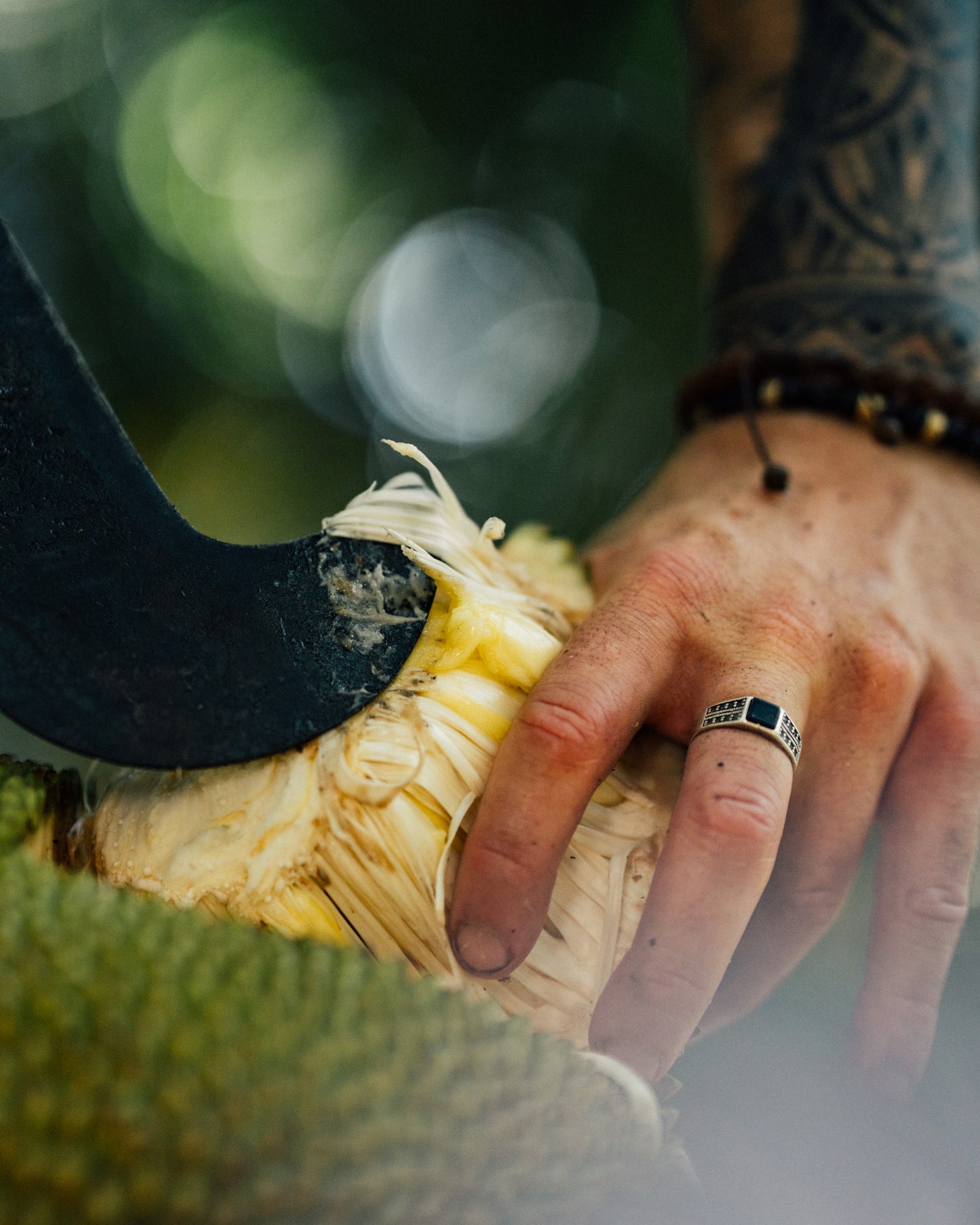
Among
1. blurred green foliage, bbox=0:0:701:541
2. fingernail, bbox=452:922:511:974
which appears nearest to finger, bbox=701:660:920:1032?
fingernail, bbox=452:922:511:974

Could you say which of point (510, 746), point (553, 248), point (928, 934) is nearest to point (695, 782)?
point (510, 746)

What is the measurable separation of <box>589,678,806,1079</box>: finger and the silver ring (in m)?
0.03

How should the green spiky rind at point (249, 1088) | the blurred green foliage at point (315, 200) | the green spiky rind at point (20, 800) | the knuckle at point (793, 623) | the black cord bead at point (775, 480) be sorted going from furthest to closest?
the blurred green foliage at point (315, 200), the black cord bead at point (775, 480), the knuckle at point (793, 623), the green spiky rind at point (20, 800), the green spiky rind at point (249, 1088)

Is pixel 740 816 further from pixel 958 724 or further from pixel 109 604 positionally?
pixel 109 604

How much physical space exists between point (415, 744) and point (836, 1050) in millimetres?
400

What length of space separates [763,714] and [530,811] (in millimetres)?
159

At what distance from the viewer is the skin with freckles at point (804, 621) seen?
1.64 ft

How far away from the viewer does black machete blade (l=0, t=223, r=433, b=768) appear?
483mm

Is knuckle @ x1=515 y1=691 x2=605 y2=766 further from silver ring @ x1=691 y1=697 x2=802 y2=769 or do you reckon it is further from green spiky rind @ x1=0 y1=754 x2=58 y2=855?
green spiky rind @ x1=0 y1=754 x2=58 y2=855

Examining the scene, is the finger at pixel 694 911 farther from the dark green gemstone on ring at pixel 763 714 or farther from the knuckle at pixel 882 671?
the knuckle at pixel 882 671

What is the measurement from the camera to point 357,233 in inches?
114

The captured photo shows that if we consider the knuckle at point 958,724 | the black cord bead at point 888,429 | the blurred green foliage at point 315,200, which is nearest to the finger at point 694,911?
the knuckle at point 958,724

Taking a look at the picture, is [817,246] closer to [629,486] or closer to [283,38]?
[629,486]

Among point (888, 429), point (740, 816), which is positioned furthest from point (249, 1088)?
point (888, 429)
